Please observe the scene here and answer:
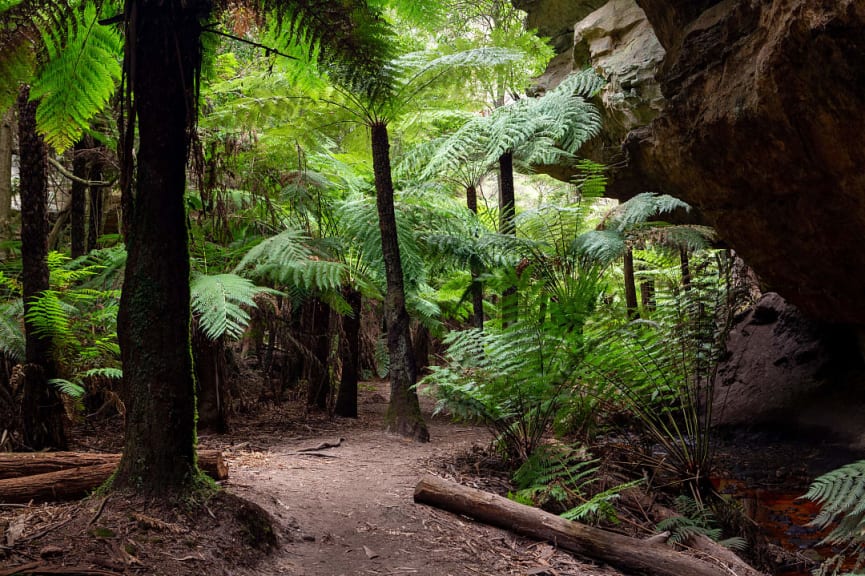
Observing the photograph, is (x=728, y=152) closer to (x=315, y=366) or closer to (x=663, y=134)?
(x=663, y=134)

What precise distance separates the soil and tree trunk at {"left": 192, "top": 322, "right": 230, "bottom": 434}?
0.92 feet

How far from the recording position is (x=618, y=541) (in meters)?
2.71

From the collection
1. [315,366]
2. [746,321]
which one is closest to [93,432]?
[315,366]

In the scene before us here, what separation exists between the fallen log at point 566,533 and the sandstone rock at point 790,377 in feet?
11.1

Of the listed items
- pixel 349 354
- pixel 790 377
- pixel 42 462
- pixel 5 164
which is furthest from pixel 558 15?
pixel 42 462

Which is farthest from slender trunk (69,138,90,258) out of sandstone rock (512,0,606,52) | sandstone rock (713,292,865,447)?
sandstone rock (512,0,606,52)

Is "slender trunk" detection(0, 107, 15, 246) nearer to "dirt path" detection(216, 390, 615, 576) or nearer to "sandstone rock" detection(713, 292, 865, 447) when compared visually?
"dirt path" detection(216, 390, 615, 576)

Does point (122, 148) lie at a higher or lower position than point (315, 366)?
higher

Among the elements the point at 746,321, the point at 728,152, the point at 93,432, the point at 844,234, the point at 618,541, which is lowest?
the point at 618,541

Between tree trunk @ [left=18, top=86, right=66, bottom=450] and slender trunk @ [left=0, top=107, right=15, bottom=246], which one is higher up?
slender trunk @ [left=0, top=107, right=15, bottom=246]

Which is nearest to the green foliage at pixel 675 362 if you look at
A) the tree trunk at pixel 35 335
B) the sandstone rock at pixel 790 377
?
the sandstone rock at pixel 790 377

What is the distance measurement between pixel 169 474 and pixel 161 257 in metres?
0.79

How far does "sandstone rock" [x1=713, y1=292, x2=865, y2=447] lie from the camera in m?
5.81

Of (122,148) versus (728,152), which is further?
(728,152)
